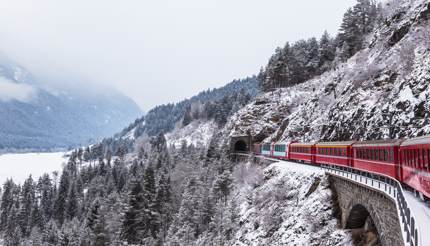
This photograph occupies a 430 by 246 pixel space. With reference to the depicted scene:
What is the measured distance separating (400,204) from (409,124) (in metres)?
19.6

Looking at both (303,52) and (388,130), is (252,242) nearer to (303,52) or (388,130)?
(388,130)

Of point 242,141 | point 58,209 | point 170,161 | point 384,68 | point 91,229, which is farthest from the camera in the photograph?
point 170,161

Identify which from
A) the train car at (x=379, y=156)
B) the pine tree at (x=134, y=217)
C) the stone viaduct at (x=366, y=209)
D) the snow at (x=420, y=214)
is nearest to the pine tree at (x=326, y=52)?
the pine tree at (x=134, y=217)

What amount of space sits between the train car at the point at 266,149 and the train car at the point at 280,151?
3129 millimetres

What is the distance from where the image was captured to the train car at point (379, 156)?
21.9 meters

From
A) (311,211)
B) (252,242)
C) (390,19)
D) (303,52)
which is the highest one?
(303,52)

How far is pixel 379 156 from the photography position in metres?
24.5

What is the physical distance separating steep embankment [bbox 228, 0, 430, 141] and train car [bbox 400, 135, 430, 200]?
10757mm

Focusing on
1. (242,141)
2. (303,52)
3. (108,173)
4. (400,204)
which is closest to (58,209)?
(108,173)

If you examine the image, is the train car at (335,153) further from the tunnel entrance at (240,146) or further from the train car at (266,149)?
the tunnel entrance at (240,146)

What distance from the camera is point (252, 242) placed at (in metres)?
36.4

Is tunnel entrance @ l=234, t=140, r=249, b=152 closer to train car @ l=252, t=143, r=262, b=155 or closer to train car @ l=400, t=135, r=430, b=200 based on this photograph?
train car @ l=252, t=143, r=262, b=155

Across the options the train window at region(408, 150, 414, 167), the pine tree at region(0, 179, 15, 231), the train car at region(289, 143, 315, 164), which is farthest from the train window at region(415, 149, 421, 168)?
the pine tree at region(0, 179, 15, 231)

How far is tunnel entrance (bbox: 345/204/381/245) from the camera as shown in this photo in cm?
2445
